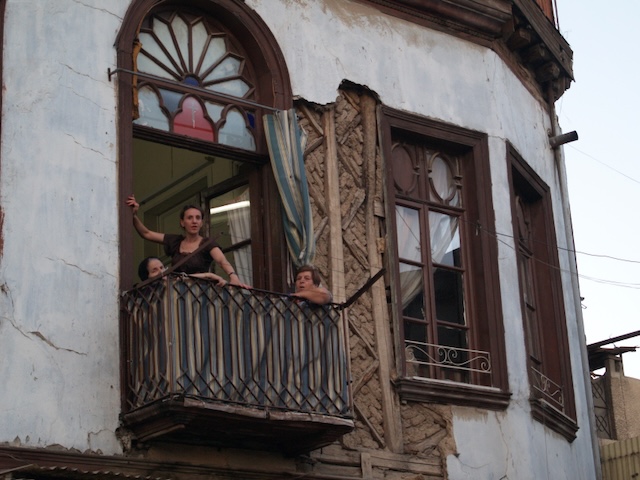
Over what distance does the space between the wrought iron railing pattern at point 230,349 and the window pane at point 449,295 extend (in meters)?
2.42

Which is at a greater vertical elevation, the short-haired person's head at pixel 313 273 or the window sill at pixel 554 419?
the short-haired person's head at pixel 313 273

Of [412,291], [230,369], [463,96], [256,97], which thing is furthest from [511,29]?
[230,369]

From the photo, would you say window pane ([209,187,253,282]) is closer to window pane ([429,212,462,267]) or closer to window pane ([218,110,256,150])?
window pane ([218,110,256,150])

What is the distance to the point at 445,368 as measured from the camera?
14.0 meters

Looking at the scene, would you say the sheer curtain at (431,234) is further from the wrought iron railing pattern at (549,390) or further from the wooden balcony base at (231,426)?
the wooden balcony base at (231,426)

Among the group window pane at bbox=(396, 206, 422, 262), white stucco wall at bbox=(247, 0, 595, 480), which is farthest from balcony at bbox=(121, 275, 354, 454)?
window pane at bbox=(396, 206, 422, 262)

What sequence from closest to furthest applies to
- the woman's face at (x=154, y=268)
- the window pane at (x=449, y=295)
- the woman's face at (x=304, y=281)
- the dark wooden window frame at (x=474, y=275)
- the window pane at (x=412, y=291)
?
the woman's face at (x=154, y=268)
the woman's face at (x=304, y=281)
the dark wooden window frame at (x=474, y=275)
the window pane at (x=412, y=291)
the window pane at (x=449, y=295)

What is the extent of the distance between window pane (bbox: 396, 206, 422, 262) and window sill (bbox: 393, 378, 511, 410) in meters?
1.37

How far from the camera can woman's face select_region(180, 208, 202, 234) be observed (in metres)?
12.1

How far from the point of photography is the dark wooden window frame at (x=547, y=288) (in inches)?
604

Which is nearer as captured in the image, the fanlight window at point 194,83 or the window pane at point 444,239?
the fanlight window at point 194,83

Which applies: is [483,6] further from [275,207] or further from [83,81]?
[83,81]

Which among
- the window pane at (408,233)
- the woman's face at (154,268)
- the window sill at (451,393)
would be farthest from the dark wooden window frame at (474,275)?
the woman's face at (154,268)

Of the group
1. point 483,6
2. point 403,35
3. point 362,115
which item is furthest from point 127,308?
point 483,6
